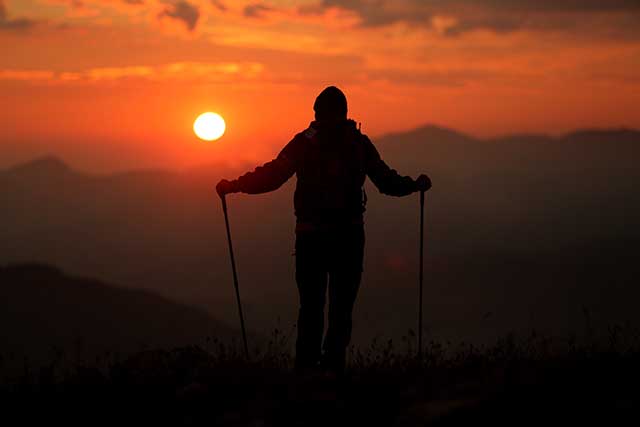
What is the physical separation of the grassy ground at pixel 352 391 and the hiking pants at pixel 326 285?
334 mm

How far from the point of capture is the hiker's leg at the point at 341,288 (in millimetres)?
7320

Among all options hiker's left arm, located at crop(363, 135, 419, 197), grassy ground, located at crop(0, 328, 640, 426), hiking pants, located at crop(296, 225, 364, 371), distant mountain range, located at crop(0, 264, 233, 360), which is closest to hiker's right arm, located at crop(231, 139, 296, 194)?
hiking pants, located at crop(296, 225, 364, 371)

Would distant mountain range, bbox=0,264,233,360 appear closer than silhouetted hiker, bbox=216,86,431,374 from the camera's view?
No

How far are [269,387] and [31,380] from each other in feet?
7.92

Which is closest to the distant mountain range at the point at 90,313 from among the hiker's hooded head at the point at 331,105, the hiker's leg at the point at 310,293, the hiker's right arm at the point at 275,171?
the hiker's leg at the point at 310,293

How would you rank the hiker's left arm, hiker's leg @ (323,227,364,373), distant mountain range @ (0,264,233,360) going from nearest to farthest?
1. hiker's leg @ (323,227,364,373)
2. the hiker's left arm
3. distant mountain range @ (0,264,233,360)

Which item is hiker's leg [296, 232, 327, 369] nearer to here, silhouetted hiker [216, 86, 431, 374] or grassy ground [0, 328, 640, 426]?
silhouetted hiker [216, 86, 431, 374]

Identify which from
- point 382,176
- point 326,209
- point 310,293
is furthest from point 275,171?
point 310,293

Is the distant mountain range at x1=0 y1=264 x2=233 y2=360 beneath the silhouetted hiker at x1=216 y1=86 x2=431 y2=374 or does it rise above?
beneath

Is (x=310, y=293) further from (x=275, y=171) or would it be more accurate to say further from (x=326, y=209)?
(x=275, y=171)

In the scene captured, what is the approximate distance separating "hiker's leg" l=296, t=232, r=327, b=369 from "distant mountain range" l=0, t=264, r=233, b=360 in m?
99.2

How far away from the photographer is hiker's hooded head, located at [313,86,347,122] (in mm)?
7102

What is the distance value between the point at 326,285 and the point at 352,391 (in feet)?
5.25

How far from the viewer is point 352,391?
6.06 m
